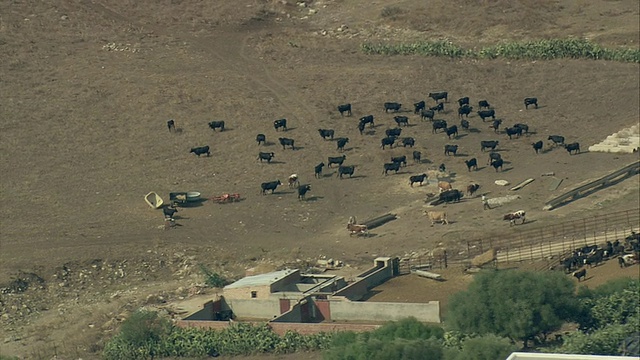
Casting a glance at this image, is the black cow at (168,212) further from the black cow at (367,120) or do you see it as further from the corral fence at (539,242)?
the black cow at (367,120)

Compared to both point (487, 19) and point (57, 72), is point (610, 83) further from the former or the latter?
point (57, 72)

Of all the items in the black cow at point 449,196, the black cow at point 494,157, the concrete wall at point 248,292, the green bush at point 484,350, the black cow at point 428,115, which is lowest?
the concrete wall at point 248,292

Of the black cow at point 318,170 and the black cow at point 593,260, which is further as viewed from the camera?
the black cow at point 318,170

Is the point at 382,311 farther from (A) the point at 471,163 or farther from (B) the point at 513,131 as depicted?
(B) the point at 513,131

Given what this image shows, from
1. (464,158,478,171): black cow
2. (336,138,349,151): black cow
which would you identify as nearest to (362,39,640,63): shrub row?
(336,138,349,151): black cow

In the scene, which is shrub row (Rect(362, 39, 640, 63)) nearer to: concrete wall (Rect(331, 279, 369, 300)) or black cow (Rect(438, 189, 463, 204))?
black cow (Rect(438, 189, 463, 204))

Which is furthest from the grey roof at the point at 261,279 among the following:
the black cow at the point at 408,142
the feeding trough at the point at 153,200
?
the black cow at the point at 408,142

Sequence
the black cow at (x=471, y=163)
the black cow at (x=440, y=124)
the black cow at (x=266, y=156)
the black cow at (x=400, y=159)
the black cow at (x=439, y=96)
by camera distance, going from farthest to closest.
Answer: the black cow at (x=439, y=96)
the black cow at (x=440, y=124)
the black cow at (x=266, y=156)
the black cow at (x=400, y=159)
the black cow at (x=471, y=163)

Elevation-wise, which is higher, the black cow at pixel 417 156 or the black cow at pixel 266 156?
the black cow at pixel 266 156
